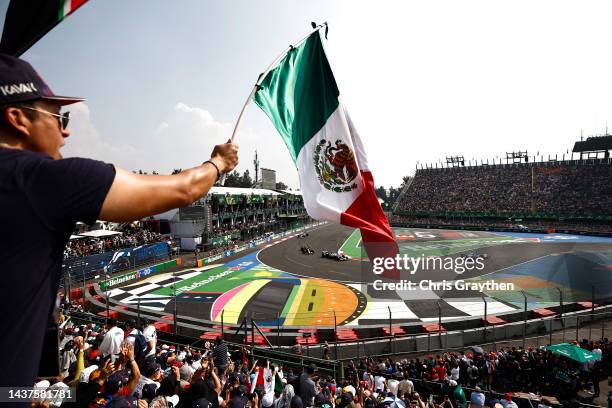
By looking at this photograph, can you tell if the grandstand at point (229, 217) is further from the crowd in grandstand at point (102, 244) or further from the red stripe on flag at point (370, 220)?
the red stripe on flag at point (370, 220)

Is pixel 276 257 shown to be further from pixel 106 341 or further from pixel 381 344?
pixel 106 341

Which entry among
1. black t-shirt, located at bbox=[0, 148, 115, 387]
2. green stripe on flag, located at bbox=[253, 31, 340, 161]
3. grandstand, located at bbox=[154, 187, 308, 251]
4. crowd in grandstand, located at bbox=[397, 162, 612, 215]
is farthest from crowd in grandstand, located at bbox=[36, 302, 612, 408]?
crowd in grandstand, located at bbox=[397, 162, 612, 215]

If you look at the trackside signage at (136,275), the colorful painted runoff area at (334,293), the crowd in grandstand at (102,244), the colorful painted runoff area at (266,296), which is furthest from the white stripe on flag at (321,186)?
the crowd in grandstand at (102,244)

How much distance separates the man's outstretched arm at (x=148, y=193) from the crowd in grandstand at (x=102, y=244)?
28873 millimetres

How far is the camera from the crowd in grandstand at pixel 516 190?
206ft

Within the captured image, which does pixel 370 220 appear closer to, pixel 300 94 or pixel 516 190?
pixel 300 94

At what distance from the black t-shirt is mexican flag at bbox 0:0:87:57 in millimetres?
1440

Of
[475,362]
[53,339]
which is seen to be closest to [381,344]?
[475,362]

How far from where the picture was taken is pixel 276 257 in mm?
38938

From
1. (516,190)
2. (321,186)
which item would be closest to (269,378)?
(321,186)

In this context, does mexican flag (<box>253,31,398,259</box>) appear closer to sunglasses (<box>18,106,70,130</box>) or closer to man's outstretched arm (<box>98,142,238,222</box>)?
man's outstretched arm (<box>98,142,238,222</box>)

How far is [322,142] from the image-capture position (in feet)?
20.9

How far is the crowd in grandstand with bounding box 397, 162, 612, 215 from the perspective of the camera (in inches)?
2472

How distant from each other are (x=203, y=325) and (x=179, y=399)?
49.5 ft
